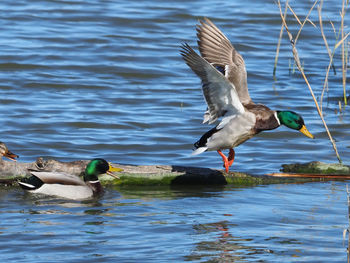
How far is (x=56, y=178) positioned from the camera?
7.78 meters

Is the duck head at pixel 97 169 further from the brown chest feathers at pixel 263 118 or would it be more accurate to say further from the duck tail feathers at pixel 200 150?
the brown chest feathers at pixel 263 118

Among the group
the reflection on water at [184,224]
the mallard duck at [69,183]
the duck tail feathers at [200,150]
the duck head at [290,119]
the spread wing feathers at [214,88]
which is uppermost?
the spread wing feathers at [214,88]

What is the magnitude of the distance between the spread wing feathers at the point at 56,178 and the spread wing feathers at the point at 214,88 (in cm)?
149

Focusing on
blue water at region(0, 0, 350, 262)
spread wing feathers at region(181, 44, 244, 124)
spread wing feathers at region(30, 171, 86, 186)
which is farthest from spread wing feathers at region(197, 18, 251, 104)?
spread wing feathers at region(30, 171, 86, 186)

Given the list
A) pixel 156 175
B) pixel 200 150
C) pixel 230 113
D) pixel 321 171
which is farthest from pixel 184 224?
pixel 321 171

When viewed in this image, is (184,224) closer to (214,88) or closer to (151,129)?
(214,88)

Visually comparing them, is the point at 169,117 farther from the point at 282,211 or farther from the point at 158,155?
the point at 282,211

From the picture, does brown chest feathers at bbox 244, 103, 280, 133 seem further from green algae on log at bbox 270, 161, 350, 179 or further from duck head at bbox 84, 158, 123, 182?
duck head at bbox 84, 158, 123, 182

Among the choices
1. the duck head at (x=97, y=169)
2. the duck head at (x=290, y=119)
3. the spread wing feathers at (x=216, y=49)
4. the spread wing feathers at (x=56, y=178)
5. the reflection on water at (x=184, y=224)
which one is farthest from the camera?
the spread wing feathers at (x=216, y=49)

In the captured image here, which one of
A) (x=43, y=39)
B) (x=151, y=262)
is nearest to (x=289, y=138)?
(x=151, y=262)

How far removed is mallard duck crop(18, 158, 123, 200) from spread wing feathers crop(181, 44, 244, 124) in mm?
1146

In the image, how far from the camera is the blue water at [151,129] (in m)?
6.56

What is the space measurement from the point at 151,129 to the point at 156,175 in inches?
129

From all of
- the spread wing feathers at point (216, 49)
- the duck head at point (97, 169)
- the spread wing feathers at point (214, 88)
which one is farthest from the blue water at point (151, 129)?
the spread wing feathers at point (216, 49)
